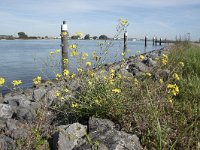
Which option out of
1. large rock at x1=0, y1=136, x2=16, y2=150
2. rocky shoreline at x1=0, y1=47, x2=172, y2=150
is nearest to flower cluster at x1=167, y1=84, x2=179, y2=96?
rocky shoreline at x1=0, y1=47, x2=172, y2=150

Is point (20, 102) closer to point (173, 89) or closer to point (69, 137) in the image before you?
point (69, 137)

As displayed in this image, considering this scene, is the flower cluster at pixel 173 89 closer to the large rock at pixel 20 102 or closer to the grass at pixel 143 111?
the grass at pixel 143 111

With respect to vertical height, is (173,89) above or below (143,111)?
above

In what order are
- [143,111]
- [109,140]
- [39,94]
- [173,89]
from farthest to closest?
[39,94] < [173,89] < [143,111] < [109,140]

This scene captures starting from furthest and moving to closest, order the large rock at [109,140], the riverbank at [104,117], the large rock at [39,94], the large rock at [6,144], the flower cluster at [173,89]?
the large rock at [39,94] → the flower cluster at [173,89] → the large rock at [6,144] → the riverbank at [104,117] → the large rock at [109,140]

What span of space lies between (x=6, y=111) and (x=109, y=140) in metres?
2.34

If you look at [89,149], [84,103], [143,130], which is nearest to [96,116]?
[84,103]

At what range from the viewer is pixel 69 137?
3.84 meters

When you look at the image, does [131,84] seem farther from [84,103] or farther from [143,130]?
[143,130]

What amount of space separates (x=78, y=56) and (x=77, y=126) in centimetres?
152

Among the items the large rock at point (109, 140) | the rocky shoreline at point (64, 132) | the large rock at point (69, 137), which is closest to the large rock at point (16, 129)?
the rocky shoreline at point (64, 132)

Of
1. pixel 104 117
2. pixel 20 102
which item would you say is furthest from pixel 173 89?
pixel 20 102

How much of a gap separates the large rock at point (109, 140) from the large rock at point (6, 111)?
181cm

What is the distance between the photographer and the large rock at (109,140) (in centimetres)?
351
